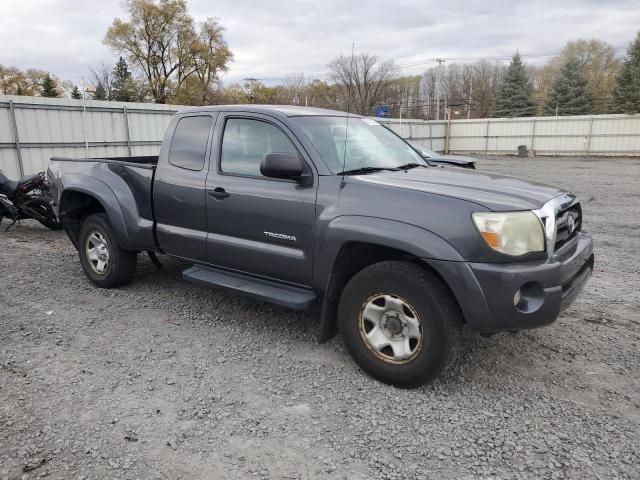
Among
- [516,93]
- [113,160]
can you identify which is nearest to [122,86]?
[516,93]

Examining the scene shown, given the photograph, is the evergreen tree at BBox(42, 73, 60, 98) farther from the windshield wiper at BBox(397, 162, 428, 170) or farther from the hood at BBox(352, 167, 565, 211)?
the hood at BBox(352, 167, 565, 211)

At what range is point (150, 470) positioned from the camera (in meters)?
2.54

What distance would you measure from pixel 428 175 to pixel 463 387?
158 centimetres

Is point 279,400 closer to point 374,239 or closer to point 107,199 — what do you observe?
point 374,239

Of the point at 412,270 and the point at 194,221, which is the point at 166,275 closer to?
the point at 194,221

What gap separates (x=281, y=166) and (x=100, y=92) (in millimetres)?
61107

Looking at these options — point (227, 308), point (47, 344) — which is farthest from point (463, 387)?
point (47, 344)

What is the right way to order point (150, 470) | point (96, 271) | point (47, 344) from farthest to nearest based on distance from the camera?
point (96, 271) → point (47, 344) → point (150, 470)

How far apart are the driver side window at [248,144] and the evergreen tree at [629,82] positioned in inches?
1473

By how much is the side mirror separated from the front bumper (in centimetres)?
119

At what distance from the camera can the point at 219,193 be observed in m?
4.13

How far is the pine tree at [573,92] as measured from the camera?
42.8 m

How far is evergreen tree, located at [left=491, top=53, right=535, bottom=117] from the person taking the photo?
45812 mm

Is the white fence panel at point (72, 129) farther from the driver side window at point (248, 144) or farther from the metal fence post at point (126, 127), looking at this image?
the driver side window at point (248, 144)
